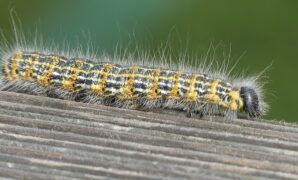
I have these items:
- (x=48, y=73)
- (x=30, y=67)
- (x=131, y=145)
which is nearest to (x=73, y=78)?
(x=48, y=73)

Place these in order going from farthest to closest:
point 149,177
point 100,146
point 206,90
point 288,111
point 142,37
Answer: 1. point 142,37
2. point 288,111
3. point 206,90
4. point 100,146
5. point 149,177

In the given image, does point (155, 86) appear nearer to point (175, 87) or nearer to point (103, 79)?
point (175, 87)

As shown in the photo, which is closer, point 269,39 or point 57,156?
point 57,156

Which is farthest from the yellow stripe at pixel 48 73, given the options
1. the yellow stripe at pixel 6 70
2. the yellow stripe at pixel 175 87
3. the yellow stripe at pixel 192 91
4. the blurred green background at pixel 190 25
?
the blurred green background at pixel 190 25

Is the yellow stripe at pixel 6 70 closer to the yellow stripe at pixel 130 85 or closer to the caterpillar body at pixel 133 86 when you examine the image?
the caterpillar body at pixel 133 86

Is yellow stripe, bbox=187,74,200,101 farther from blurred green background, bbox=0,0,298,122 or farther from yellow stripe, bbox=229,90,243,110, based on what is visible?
blurred green background, bbox=0,0,298,122

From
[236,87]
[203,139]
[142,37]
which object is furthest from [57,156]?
[142,37]

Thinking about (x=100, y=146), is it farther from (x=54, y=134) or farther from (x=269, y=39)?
(x=269, y=39)
